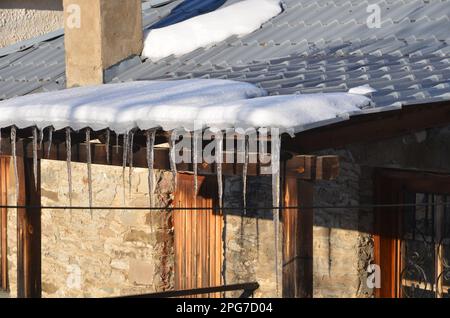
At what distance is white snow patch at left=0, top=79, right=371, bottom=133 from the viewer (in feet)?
18.0

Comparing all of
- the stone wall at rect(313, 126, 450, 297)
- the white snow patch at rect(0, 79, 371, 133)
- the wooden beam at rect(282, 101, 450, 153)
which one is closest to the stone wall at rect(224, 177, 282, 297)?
the stone wall at rect(313, 126, 450, 297)

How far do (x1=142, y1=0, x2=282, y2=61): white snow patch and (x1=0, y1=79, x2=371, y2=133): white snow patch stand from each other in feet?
5.41

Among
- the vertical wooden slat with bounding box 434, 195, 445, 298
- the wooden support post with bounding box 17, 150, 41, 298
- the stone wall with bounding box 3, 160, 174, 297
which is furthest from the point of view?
the stone wall with bounding box 3, 160, 174, 297

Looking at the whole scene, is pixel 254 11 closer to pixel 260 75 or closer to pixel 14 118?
pixel 260 75

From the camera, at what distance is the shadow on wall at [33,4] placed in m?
12.4

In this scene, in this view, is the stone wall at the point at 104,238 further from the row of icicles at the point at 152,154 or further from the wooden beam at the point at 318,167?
the wooden beam at the point at 318,167

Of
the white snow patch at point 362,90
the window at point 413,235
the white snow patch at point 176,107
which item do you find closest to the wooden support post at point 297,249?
the white snow patch at point 176,107

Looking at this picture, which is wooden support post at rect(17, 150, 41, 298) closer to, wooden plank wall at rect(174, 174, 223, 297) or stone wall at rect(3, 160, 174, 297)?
stone wall at rect(3, 160, 174, 297)

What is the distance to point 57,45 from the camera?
10.4m

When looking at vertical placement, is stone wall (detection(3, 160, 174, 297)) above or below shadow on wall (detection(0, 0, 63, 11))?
below

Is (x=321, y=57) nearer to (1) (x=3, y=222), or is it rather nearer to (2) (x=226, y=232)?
(2) (x=226, y=232)

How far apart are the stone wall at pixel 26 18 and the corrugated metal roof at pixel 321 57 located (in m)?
2.50

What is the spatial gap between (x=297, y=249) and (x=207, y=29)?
3323 mm
